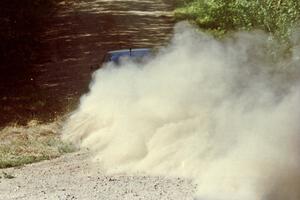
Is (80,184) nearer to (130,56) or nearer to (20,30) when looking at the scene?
(130,56)

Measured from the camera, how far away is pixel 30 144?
1293 centimetres

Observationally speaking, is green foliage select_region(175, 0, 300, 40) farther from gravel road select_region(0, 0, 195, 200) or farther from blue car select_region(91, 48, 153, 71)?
gravel road select_region(0, 0, 195, 200)

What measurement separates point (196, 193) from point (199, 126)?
261 cm

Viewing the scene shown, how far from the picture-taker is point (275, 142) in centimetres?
1009

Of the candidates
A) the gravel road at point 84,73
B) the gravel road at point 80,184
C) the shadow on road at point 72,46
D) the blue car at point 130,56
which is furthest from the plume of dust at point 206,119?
the shadow on road at point 72,46

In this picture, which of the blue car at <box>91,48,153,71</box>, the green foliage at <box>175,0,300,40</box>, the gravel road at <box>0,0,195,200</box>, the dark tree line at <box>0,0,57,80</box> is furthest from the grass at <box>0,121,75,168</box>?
the green foliage at <box>175,0,300,40</box>

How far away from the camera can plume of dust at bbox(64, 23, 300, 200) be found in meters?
9.66

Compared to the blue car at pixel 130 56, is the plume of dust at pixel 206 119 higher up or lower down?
lower down

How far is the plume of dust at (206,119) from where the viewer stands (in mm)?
9664

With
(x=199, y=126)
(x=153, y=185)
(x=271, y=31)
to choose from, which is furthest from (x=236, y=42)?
(x=153, y=185)

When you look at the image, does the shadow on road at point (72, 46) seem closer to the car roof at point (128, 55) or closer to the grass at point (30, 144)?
the grass at point (30, 144)

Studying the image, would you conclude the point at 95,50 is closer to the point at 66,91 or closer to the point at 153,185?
the point at 66,91

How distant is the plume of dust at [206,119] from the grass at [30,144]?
0.43 metres

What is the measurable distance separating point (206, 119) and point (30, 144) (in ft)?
14.3
